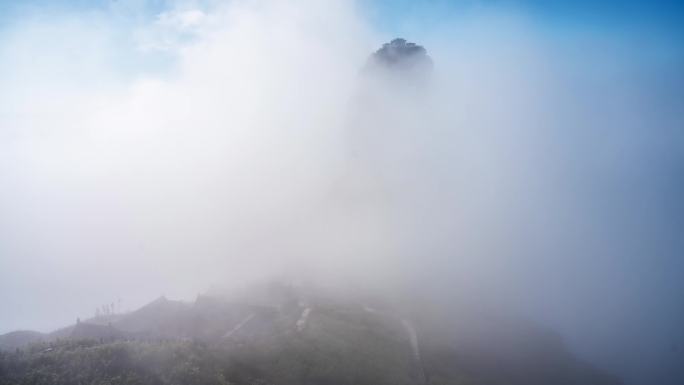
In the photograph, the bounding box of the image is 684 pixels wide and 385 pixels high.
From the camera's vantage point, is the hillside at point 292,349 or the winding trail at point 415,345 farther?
the winding trail at point 415,345

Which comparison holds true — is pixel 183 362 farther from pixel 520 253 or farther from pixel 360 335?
pixel 520 253

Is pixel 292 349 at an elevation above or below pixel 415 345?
above

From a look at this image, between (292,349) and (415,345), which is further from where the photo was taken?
(415,345)

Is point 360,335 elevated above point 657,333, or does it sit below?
above

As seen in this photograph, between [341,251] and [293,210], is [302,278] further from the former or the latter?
[293,210]

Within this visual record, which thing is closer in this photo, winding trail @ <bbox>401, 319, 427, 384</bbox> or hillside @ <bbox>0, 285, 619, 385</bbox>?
hillside @ <bbox>0, 285, 619, 385</bbox>

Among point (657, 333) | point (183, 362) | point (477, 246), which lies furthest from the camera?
point (477, 246)

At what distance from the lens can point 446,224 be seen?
171625 millimetres

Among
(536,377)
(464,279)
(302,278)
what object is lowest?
(536,377)

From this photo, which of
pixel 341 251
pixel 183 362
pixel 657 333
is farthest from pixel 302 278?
pixel 657 333

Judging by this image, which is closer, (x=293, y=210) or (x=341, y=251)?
(x=341, y=251)

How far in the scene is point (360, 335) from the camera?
59625mm

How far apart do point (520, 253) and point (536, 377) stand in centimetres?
12089

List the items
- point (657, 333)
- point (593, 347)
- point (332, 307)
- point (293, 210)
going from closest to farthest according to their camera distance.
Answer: point (332, 307)
point (593, 347)
point (657, 333)
point (293, 210)
